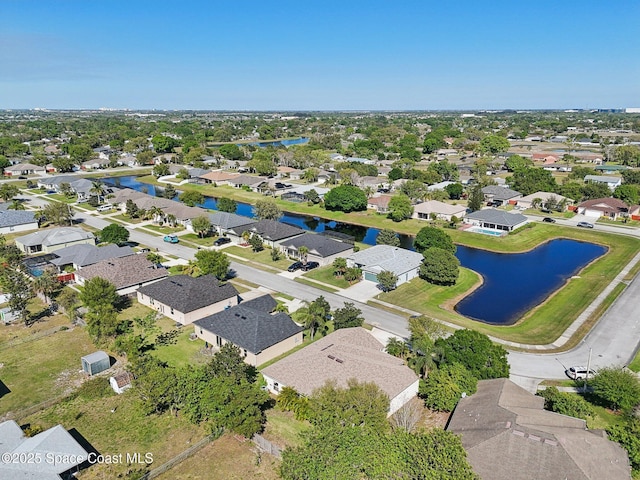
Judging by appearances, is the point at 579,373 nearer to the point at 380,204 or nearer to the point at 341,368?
the point at 341,368

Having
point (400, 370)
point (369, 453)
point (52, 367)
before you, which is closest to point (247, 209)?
point (52, 367)

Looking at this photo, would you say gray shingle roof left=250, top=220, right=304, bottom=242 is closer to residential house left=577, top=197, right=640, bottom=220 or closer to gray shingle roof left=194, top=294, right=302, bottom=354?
gray shingle roof left=194, top=294, right=302, bottom=354

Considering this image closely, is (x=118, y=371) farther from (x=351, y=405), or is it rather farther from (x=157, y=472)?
(x=351, y=405)

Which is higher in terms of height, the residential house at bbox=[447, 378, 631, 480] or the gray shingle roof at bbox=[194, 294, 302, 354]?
the residential house at bbox=[447, 378, 631, 480]

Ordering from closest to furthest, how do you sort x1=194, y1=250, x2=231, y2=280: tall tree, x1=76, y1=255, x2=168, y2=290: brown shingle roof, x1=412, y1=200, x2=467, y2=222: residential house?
1. x1=76, y1=255, x2=168, y2=290: brown shingle roof
2. x1=194, y1=250, x2=231, y2=280: tall tree
3. x1=412, y1=200, x2=467, y2=222: residential house

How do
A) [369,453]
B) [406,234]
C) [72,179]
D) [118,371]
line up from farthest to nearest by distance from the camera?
[72,179]
[406,234]
[118,371]
[369,453]

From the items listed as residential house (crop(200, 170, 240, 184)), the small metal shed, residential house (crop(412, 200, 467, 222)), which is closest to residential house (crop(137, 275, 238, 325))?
the small metal shed
